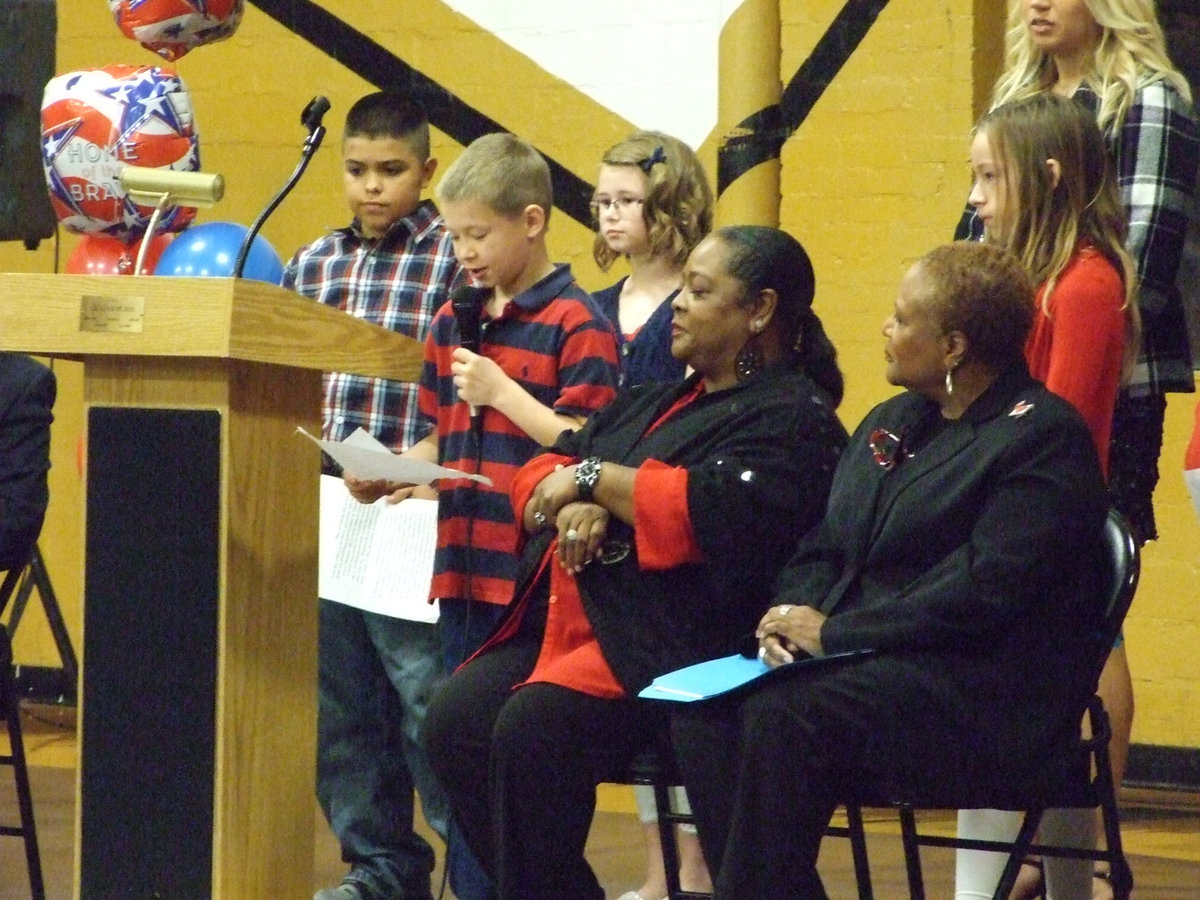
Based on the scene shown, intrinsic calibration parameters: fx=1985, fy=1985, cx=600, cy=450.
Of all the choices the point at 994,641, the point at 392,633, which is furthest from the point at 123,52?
the point at 994,641

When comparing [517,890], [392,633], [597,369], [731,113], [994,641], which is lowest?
[517,890]

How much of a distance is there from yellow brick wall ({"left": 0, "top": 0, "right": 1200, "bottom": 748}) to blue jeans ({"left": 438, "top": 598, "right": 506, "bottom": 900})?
6.40 feet

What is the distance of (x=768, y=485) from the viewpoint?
110 inches

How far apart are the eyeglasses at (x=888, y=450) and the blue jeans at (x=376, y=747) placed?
1.04m

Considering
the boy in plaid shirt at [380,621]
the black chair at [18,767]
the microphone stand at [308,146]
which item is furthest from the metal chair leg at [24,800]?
the microphone stand at [308,146]

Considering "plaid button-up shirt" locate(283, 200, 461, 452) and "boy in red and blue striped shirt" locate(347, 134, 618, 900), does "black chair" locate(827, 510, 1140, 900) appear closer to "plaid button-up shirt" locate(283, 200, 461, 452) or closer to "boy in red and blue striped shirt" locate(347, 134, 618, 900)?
"boy in red and blue striped shirt" locate(347, 134, 618, 900)

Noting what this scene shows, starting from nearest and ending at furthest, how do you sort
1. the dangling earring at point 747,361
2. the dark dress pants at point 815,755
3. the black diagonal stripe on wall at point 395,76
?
the dark dress pants at point 815,755 < the dangling earring at point 747,361 < the black diagonal stripe on wall at point 395,76

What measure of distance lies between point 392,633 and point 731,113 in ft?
6.92

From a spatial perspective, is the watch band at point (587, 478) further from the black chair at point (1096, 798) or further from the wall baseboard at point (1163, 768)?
the wall baseboard at point (1163, 768)

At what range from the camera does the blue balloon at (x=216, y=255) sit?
13.6 ft

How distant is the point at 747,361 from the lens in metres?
2.92

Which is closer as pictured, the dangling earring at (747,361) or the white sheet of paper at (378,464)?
the white sheet of paper at (378,464)

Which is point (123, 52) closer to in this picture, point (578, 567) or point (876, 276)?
point (876, 276)

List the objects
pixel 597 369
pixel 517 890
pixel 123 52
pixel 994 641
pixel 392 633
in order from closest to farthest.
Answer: pixel 994 641, pixel 517 890, pixel 597 369, pixel 392 633, pixel 123 52
